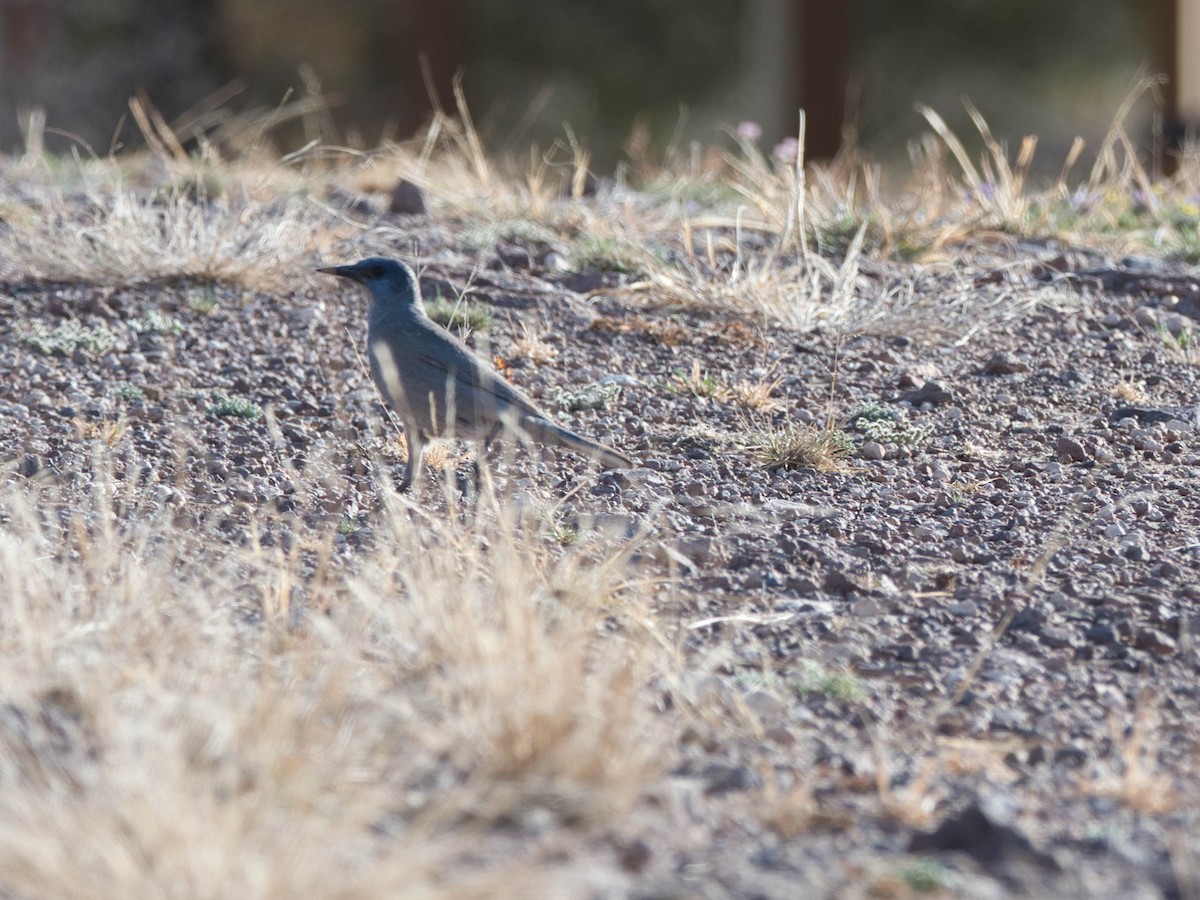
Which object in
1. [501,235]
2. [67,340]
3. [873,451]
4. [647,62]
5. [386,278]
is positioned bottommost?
[647,62]

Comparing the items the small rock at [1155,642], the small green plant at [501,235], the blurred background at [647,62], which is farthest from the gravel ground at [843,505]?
the blurred background at [647,62]

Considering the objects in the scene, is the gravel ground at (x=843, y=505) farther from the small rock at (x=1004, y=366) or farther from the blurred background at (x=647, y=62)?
the blurred background at (x=647, y=62)

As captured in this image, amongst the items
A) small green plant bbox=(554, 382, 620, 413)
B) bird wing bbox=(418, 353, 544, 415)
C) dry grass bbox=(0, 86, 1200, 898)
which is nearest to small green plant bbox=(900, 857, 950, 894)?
dry grass bbox=(0, 86, 1200, 898)

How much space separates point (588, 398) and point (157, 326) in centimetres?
189

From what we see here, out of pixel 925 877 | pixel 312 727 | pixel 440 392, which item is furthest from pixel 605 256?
pixel 925 877

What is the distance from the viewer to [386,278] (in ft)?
18.6

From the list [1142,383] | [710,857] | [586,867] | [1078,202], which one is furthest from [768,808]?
[1078,202]

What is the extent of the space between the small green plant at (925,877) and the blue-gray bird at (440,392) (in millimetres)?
2452

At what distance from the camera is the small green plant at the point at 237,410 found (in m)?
5.82

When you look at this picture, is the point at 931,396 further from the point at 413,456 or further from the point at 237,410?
the point at 237,410

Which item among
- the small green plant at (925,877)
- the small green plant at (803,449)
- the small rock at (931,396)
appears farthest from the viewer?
the small rock at (931,396)

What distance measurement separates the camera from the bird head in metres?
5.61

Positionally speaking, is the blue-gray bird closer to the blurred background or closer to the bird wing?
the bird wing

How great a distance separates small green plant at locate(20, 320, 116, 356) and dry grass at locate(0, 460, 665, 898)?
262 cm
